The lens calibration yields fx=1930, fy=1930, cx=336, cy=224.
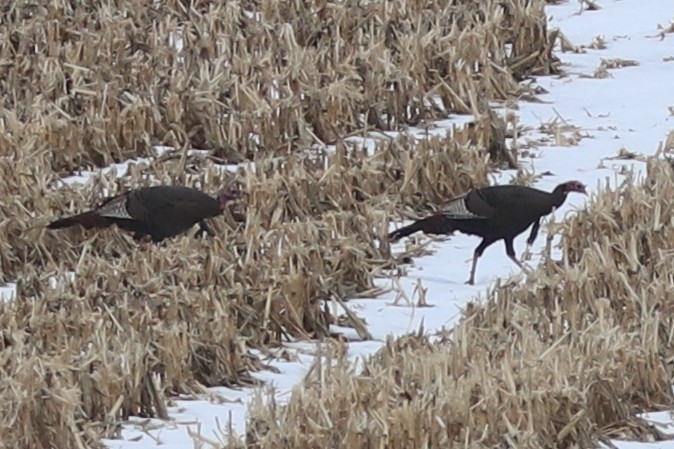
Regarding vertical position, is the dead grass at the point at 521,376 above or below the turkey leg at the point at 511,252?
above

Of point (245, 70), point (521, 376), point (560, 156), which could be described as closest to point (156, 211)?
point (521, 376)

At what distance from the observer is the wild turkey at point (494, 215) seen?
364 inches

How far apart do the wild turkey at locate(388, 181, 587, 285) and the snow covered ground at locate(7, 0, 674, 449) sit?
202 millimetres

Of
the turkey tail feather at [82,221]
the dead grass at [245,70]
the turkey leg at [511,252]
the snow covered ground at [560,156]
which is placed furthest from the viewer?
the dead grass at [245,70]

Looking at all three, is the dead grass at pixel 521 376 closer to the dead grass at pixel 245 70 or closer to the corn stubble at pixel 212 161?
the corn stubble at pixel 212 161

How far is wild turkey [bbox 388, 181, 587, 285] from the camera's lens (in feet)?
30.3

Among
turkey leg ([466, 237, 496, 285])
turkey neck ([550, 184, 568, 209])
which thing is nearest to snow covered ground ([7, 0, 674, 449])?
turkey leg ([466, 237, 496, 285])

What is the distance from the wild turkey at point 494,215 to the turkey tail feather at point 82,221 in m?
1.41

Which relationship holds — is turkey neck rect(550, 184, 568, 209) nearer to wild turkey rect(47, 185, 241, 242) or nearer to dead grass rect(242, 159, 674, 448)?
dead grass rect(242, 159, 674, 448)

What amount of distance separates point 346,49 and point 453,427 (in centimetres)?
669

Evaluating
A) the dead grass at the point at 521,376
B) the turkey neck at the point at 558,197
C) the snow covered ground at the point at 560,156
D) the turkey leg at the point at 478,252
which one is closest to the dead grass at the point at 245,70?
the snow covered ground at the point at 560,156

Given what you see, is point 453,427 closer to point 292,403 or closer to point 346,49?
point 292,403

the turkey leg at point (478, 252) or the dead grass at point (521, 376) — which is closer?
the dead grass at point (521, 376)

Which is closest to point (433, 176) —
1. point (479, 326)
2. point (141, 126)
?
point (141, 126)
